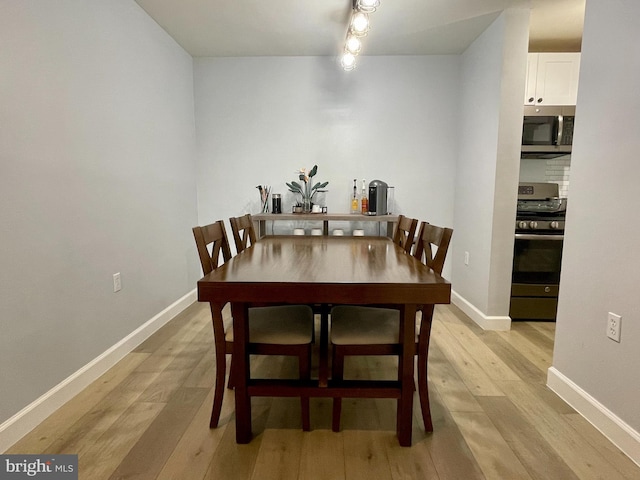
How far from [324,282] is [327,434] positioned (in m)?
0.77

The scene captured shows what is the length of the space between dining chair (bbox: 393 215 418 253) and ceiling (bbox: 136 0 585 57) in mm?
1613

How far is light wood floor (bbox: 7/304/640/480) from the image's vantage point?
1.35 meters

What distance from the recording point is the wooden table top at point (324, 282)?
4.19 feet

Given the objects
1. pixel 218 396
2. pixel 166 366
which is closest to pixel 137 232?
pixel 166 366

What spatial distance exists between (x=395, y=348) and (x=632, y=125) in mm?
1396

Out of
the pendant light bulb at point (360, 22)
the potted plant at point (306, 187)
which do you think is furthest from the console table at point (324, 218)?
the pendant light bulb at point (360, 22)

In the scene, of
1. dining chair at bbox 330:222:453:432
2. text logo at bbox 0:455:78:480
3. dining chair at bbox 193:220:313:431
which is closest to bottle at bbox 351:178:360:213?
dining chair at bbox 330:222:453:432

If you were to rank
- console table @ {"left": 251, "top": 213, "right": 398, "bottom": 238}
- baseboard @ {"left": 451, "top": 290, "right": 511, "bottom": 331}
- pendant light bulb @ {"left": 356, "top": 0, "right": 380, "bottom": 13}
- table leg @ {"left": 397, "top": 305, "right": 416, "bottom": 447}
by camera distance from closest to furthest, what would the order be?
table leg @ {"left": 397, "top": 305, "right": 416, "bottom": 447} → pendant light bulb @ {"left": 356, "top": 0, "right": 380, "bottom": 13} → baseboard @ {"left": 451, "top": 290, "right": 511, "bottom": 331} → console table @ {"left": 251, "top": 213, "right": 398, "bottom": 238}

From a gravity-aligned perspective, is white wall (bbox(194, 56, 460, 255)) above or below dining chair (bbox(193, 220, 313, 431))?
above

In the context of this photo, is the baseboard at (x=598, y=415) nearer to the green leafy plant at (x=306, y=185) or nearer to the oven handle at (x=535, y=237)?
the oven handle at (x=535, y=237)

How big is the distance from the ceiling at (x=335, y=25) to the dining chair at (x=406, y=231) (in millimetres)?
1613

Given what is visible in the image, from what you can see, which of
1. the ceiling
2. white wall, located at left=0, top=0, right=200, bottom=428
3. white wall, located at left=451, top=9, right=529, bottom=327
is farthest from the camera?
white wall, located at left=451, top=9, right=529, bottom=327

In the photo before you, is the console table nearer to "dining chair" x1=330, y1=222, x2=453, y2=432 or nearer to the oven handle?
the oven handle

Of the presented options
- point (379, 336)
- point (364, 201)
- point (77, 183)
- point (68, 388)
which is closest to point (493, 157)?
point (364, 201)
